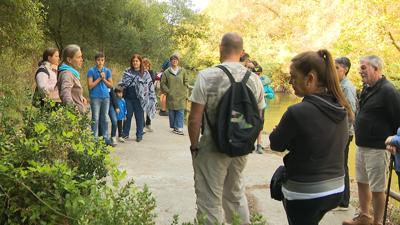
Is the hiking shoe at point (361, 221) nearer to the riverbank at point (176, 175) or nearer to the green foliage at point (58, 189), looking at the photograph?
the riverbank at point (176, 175)

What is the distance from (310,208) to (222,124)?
0.94m

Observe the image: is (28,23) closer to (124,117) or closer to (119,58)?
(124,117)

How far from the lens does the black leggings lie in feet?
7.23

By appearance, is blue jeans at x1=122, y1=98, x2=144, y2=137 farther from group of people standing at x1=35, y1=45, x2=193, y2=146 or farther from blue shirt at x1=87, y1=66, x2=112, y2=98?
blue shirt at x1=87, y1=66, x2=112, y2=98

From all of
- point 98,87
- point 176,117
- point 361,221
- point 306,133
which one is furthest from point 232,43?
point 176,117

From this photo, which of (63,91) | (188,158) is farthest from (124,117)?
(63,91)

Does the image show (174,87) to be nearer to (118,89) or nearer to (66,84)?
(118,89)

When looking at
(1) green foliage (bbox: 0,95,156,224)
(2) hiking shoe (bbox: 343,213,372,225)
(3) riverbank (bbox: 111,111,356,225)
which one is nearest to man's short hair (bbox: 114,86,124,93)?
(3) riverbank (bbox: 111,111,356,225)

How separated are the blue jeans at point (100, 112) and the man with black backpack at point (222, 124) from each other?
3.77 meters

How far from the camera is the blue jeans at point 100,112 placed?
20.8 feet

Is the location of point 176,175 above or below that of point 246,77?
below

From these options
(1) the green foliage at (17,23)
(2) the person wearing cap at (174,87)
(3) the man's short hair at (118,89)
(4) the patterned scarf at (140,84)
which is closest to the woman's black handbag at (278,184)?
(4) the patterned scarf at (140,84)

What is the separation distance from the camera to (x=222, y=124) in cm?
285

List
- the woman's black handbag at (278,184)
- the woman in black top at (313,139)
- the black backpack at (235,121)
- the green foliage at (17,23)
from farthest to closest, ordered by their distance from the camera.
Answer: the green foliage at (17,23)
the black backpack at (235,121)
the woman's black handbag at (278,184)
the woman in black top at (313,139)
